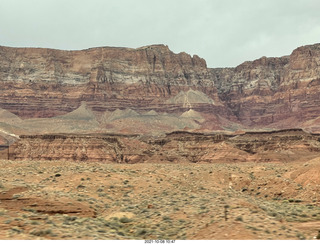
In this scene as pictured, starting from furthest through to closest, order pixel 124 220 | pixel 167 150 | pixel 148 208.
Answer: pixel 167 150 < pixel 148 208 < pixel 124 220

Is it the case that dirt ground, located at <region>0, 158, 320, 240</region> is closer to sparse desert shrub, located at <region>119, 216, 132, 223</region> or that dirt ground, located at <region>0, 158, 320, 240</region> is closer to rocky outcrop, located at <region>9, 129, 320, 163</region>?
sparse desert shrub, located at <region>119, 216, 132, 223</region>

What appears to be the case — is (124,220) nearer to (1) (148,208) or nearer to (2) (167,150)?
(1) (148,208)

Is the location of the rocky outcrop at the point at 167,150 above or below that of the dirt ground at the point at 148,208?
above

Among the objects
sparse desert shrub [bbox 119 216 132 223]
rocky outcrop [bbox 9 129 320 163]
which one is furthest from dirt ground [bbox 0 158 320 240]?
rocky outcrop [bbox 9 129 320 163]

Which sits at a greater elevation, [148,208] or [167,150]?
[167,150]

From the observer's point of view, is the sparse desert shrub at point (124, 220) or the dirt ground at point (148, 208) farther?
the sparse desert shrub at point (124, 220)

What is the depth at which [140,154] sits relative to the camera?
104125mm

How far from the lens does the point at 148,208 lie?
74.5ft

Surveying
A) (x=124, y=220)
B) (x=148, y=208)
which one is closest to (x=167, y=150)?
(x=148, y=208)

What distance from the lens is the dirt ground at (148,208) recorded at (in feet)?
52.5

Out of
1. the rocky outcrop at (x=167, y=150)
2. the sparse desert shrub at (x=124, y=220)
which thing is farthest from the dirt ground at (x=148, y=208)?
the rocky outcrop at (x=167, y=150)

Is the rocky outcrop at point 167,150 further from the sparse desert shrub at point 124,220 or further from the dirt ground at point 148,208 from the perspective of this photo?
the sparse desert shrub at point 124,220

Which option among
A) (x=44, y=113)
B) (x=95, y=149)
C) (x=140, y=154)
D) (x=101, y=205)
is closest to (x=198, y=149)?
(x=140, y=154)

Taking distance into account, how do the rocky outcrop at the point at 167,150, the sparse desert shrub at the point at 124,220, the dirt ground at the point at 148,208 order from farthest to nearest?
the rocky outcrop at the point at 167,150, the sparse desert shrub at the point at 124,220, the dirt ground at the point at 148,208
